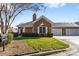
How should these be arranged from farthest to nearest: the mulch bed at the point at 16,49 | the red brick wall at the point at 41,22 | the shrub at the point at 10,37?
the red brick wall at the point at 41,22
the shrub at the point at 10,37
the mulch bed at the point at 16,49

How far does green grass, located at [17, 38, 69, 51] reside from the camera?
29.0ft

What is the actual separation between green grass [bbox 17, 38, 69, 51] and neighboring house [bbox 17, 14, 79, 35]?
228mm

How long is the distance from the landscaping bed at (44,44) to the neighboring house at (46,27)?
0.23 metres

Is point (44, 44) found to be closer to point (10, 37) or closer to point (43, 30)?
point (43, 30)

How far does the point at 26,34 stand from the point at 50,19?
30.9 inches

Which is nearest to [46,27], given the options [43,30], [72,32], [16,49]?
[43,30]

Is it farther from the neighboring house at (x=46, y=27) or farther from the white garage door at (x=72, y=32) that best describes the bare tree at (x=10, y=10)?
the white garage door at (x=72, y=32)

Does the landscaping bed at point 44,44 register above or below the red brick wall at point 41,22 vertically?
below

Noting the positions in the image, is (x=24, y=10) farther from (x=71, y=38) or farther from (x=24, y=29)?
(x=71, y=38)

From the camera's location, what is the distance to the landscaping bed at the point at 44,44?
885 centimetres

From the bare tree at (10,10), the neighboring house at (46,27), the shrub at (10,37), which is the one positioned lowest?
the shrub at (10,37)

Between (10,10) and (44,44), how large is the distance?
133cm

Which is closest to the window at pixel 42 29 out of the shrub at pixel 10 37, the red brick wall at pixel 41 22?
the red brick wall at pixel 41 22

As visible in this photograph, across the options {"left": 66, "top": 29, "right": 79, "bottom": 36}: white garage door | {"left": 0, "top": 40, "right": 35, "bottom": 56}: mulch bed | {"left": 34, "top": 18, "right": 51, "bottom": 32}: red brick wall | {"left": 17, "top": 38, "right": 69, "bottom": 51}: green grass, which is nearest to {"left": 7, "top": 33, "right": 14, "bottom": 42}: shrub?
{"left": 0, "top": 40, "right": 35, "bottom": 56}: mulch bed
